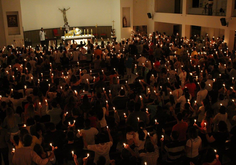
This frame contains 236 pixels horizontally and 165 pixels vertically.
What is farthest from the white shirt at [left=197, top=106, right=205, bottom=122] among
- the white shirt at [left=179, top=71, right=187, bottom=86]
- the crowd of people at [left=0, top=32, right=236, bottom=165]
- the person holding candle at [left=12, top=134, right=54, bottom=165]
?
the person holding candle at [left=12, top=134, right=54, bottom=165]

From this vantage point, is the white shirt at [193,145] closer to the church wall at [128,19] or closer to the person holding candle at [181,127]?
the person holding candle at [181,127]

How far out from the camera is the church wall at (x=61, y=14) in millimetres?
25984

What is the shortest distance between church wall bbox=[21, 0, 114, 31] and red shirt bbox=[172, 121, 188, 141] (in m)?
21.7

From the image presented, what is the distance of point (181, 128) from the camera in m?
6.95

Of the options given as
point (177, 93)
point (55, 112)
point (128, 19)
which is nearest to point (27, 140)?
point (55, 112)

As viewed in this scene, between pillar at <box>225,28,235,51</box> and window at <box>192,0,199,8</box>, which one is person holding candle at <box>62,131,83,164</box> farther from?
window at <box>192,0,199,8</box>

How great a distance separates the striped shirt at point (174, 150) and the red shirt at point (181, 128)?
66 cm

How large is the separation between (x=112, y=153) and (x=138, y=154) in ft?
3.80

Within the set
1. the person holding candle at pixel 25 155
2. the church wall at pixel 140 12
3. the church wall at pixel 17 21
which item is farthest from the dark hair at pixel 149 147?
the church wall at pixel 140 12

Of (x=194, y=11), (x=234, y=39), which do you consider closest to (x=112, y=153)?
(x=234, y=39)

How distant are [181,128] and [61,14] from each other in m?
23.2

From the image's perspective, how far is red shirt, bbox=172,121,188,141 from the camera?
22.7 feet

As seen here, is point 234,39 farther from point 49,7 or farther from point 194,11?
point 49,7

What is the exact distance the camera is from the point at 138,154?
20.5 ft
